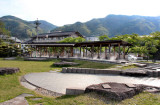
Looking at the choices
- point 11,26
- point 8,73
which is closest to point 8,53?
point 8,73

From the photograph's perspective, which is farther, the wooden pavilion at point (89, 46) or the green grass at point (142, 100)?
the wooden pavilion at point (89, 46)

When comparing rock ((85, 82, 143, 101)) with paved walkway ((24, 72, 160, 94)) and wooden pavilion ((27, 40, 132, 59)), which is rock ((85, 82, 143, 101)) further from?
wooden pavilion ((27, 40, 132, 59))

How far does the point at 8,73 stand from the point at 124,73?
6904 mm

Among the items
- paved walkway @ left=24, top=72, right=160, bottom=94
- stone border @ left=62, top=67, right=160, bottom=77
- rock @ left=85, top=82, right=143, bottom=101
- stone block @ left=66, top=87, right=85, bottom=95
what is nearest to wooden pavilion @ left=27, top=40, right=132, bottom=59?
stone border @ left=62, top=67, right=160, bottom=77

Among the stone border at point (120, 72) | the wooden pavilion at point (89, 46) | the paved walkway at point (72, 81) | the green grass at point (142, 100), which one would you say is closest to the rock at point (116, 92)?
the green grass at point (142, 100)

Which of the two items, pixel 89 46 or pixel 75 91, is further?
pixel 89 46

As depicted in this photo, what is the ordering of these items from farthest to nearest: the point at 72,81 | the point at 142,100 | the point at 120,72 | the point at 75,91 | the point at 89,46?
the point at 89,46
the point at 120,72
the point at 72,81
the point at 75,91
the point at 142,100

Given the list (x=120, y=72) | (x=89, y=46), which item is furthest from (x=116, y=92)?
(x=89, y=46)

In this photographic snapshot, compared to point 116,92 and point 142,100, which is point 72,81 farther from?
point 142,100

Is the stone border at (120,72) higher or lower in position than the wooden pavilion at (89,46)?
lower

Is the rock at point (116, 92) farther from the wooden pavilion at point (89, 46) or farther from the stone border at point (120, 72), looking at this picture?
the wooden pavilion at point (89, 46)

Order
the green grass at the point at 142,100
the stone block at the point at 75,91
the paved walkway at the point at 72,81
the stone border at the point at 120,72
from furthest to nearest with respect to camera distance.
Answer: the stone border at the point at 120,72 < the paved walkway at the point at 72,81 < the stone block at the point at 75,91 < the green grass at the point at 142,100

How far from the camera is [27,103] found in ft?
10.8

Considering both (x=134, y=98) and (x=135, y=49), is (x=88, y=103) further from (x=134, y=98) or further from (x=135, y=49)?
(x=135, y=49)
